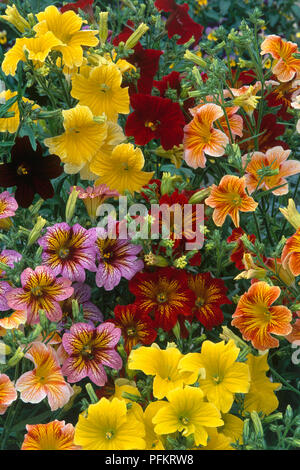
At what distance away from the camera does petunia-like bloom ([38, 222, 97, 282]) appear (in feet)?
3.68

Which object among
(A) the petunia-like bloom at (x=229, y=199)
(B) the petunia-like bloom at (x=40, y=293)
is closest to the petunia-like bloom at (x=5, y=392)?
(B) the petunia-like bloom at (x=40, y=293)

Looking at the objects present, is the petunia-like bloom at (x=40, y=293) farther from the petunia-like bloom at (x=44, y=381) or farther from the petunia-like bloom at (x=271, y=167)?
the petunia-like bloom at (x=271, y=167)

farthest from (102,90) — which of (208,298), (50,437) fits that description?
(50,437)

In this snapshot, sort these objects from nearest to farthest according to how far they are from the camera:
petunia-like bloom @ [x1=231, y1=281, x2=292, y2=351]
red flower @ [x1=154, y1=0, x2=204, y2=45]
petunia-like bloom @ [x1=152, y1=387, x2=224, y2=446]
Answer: petunia-like bloom @ [x1=152, y1=387, x2=224, y2=446] → petunia-like bloom @ [x1=231, y1=281, x2=292, y2=351] → red flower @ [x1=154, y1=0, x2=204, y2=45]

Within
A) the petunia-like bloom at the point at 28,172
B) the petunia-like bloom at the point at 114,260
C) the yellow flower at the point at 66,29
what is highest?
the yellow flower at the point at 66,29

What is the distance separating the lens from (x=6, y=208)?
1.17 m

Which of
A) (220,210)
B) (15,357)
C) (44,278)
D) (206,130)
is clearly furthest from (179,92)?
(15,357)

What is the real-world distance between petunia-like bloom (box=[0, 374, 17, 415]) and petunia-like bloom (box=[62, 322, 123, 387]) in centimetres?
10

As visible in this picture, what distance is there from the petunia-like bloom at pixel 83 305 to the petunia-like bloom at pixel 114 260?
0.04m

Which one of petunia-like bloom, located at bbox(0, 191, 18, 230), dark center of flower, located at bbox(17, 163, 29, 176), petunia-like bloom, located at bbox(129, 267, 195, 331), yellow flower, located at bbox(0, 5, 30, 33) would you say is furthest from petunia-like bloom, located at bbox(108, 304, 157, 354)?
yellow flower, located at bbox(0, 5, 30, 33)

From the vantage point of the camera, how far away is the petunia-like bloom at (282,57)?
1.30 m

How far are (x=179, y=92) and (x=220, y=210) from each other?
1.08ft

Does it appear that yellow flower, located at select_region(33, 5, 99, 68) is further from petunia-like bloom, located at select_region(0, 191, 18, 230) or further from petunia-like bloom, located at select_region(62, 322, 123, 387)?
petunia-like bloom, located at select_region(62, 322, 123, 387)

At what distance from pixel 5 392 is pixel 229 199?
0.54 m
